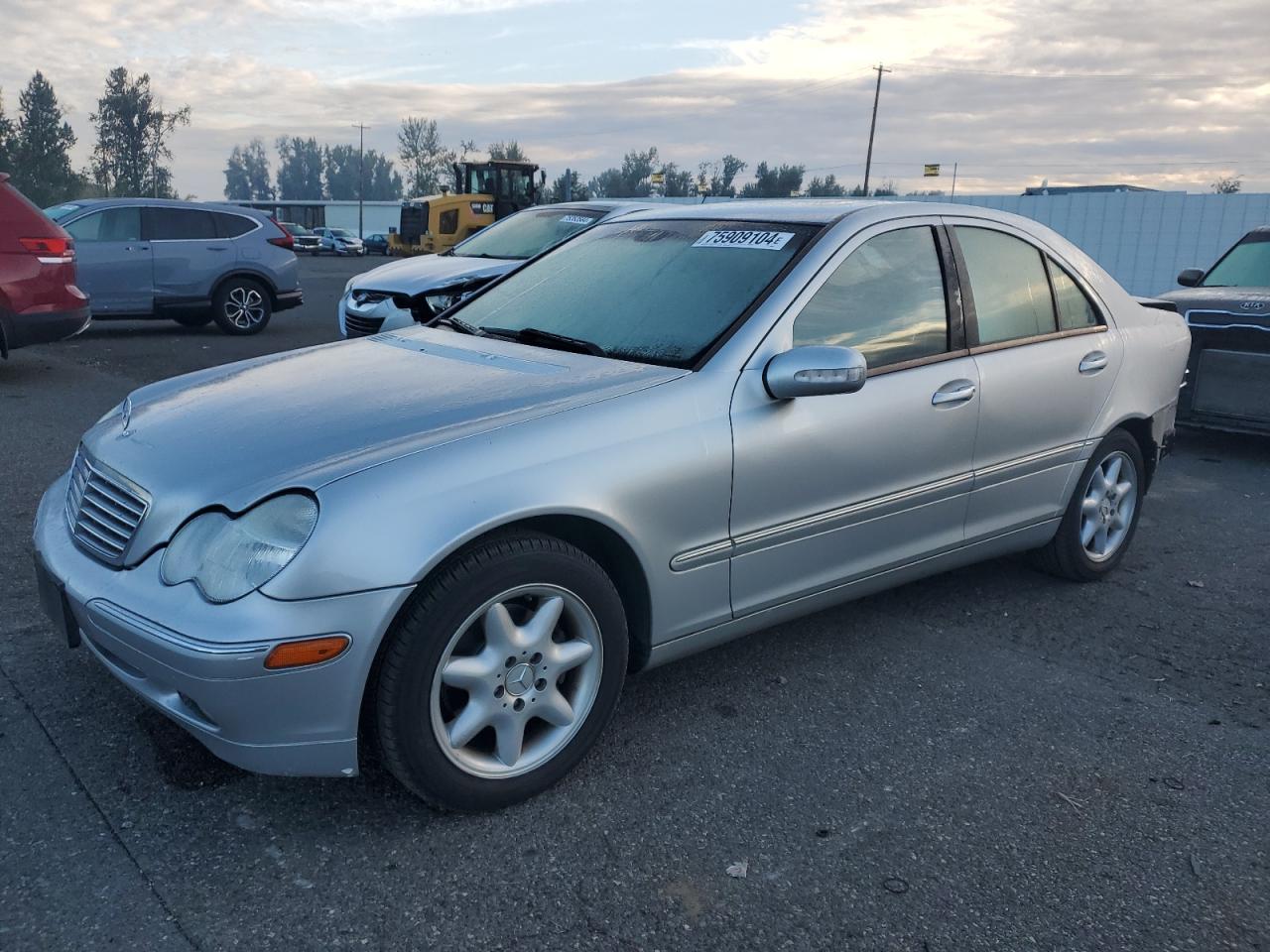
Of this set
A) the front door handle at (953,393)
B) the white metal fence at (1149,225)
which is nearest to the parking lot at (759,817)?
the front door handle at (953,393)

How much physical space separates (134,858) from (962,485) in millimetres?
2860

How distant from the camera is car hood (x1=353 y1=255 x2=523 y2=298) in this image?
8.95 m

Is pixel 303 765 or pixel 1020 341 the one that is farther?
pixel 1020 341

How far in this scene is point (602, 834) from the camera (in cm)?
268

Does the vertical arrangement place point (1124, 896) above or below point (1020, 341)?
below

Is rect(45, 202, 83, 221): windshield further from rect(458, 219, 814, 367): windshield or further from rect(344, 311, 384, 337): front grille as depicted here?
rect(458, 219, 814, 367): windshield

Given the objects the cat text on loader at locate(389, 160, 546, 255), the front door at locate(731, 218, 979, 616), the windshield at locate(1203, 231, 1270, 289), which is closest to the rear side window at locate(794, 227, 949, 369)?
the front door at locate(731, 218, 979, 616)

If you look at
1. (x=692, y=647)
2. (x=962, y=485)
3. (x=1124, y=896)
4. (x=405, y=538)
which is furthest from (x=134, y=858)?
(x=962, y=485)

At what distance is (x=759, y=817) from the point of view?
2.78 m

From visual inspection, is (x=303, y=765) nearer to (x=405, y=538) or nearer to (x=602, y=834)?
(x=405, y=538)

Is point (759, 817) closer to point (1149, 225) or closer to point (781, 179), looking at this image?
point (1149, 225)

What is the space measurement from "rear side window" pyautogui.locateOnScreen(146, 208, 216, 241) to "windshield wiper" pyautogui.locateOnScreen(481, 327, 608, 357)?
9932mm

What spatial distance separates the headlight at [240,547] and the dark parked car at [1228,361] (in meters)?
6.74

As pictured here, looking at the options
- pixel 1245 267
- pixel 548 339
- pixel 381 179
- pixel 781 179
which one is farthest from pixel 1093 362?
pixel 381 179
